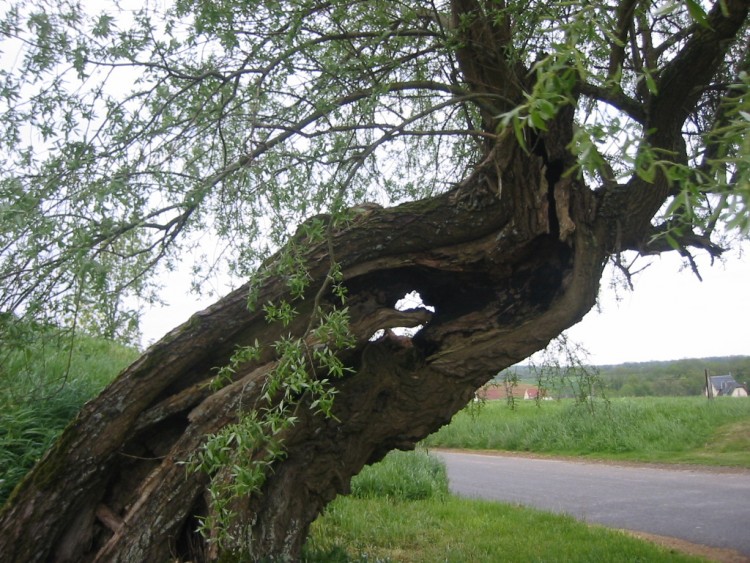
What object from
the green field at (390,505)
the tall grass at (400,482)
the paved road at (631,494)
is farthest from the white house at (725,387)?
the tall grass at (400,482)

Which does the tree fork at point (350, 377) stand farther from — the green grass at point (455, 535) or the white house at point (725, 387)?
the white house at point (725, 387)

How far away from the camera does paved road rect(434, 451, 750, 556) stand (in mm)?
10953

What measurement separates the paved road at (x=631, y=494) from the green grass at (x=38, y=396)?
295 inches

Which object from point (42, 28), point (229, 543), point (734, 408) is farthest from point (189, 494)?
point (734, 408)

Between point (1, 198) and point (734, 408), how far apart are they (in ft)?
70.4

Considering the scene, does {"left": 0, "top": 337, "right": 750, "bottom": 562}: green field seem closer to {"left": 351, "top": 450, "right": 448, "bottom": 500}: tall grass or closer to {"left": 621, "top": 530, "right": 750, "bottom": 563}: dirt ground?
{"left": 351, "top": 450, "right": 448, "bottom": 500}: tall grass

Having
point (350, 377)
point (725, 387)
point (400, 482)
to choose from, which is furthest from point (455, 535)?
point (725, 387)

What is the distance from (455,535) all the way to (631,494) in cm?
590

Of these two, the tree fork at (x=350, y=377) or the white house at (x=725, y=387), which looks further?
the white house at (x=725, y=387)

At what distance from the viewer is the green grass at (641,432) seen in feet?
61.9

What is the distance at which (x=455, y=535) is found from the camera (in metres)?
9.53

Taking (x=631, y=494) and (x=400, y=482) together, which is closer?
(x=400, y=482)

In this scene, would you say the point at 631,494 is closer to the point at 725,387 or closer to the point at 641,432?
the point at 641,432

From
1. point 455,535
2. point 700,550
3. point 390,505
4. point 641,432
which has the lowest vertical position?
point 700,550
